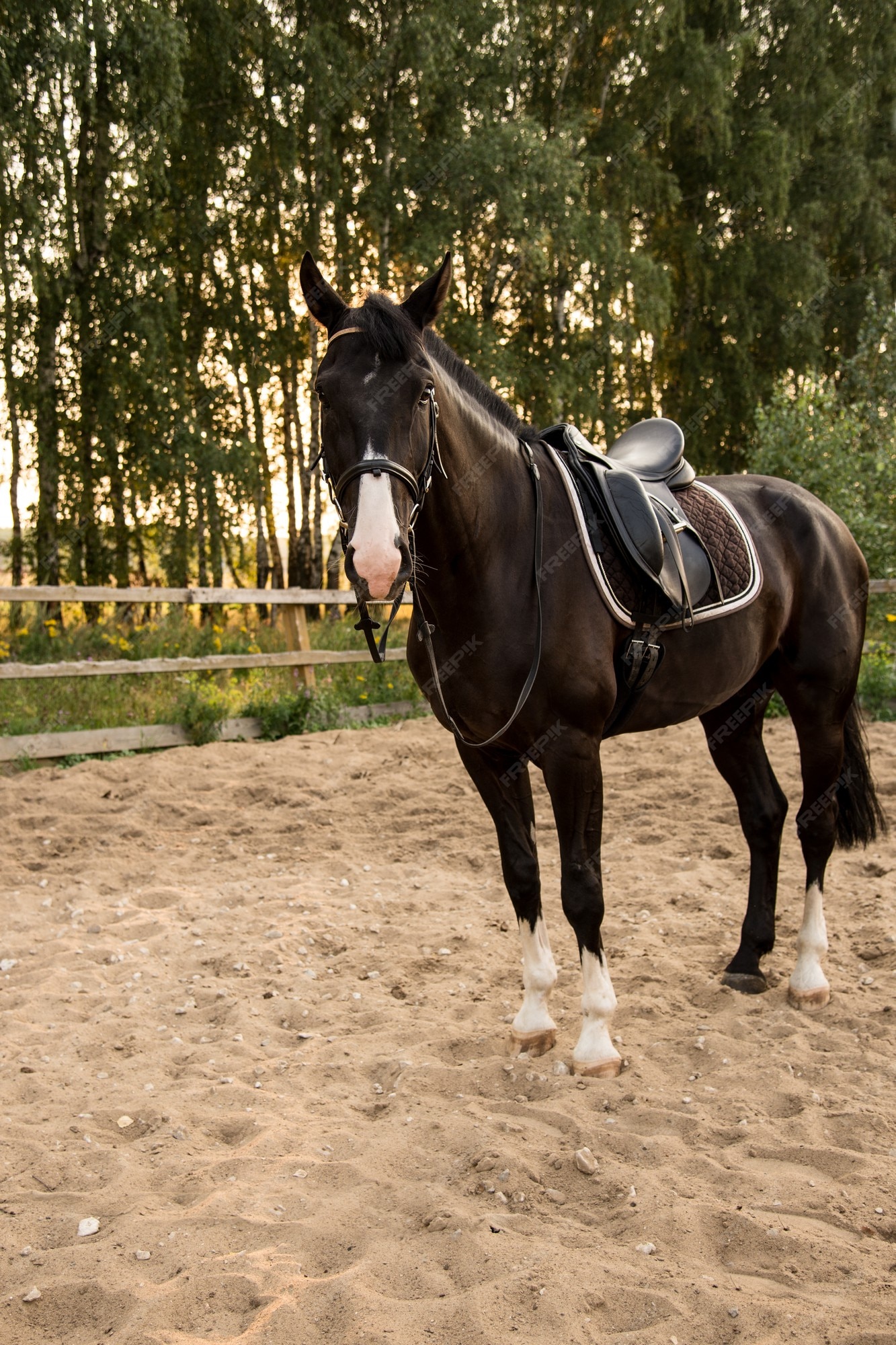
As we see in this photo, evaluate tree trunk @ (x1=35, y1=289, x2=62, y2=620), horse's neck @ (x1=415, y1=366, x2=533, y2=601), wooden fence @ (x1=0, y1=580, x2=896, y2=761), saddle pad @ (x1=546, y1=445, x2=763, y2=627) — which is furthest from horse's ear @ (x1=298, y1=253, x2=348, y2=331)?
tree trunk @ (x1=35, y1=289, x2=62, y2=620)

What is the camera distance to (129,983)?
3.61 m

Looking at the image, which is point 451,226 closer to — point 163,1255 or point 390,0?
point 390,0

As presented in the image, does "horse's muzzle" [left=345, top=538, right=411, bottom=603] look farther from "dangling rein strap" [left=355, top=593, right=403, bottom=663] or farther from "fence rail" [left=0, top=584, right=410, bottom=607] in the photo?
"fence rail" [left=0, top=584, right=410, bottom=607]

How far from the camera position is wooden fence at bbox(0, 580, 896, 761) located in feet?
22.0

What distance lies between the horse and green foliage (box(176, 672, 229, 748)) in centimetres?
474

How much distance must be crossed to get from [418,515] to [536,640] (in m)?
0.53

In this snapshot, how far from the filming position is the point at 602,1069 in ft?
9.51

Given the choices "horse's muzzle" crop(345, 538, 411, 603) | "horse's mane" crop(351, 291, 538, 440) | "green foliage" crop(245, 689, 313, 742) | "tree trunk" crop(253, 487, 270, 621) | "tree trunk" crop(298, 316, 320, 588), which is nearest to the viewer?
"horse's muzzle" crop(345, 538, 411, 603)

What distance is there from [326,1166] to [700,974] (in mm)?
1799

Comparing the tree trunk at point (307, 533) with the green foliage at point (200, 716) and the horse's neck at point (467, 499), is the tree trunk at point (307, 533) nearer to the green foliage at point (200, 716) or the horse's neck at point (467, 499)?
the green foliage at point (200, 716)

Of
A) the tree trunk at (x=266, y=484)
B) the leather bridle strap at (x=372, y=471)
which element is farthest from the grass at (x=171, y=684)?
the leather bridle strap at (x=372, y=471)

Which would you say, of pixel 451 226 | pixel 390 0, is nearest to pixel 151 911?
pixel 451 226

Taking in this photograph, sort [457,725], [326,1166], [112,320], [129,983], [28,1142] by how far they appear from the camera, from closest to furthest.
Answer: [326,1166]
[28,1142]
[457,725]
[129,983]
[112,320]

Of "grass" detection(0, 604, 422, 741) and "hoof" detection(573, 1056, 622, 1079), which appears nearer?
"hoof" detection(573, 1056, 622, 1079)
